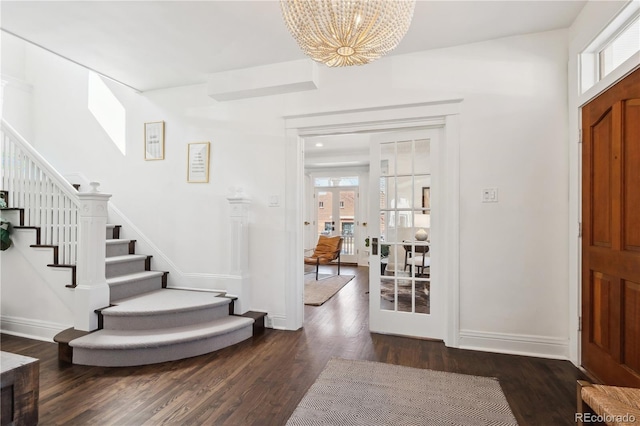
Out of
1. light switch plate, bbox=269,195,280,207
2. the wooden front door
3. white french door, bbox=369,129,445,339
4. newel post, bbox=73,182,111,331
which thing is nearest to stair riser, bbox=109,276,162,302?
newel post, bbox=73,182,111,331

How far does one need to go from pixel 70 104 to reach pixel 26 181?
156cm

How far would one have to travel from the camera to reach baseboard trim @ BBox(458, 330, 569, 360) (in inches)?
99.7

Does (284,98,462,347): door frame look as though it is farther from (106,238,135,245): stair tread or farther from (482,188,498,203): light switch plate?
(106,238,135,245): stair tread

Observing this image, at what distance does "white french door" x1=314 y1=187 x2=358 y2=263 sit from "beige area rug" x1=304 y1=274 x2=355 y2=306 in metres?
1.76

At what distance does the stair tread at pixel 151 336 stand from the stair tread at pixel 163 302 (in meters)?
0.16

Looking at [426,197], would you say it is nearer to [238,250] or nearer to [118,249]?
[238,250]

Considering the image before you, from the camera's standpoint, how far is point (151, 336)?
255cm

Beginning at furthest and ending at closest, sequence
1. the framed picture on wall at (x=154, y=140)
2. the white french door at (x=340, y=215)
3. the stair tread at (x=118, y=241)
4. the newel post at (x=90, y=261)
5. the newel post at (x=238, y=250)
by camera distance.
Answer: the white french door at (x=340, y=215) → the framed picture on wall at (x=154, y=140) → the stair tread at (x=118, y=241) → the newel post at (x=238, y=250) → the newel post at (x=90, y=261)

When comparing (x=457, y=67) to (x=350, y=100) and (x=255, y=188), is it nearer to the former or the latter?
(x=350, y=100)

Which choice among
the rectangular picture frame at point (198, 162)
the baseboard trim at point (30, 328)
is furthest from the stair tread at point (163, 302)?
the rectangular picture frame at point (198, 162)

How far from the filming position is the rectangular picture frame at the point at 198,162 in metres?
3.54

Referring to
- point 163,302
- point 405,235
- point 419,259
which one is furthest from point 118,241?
point 419,259

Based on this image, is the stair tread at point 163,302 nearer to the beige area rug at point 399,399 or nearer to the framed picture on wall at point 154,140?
the beige area rug at point 399,399

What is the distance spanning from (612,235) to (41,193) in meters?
4.75
